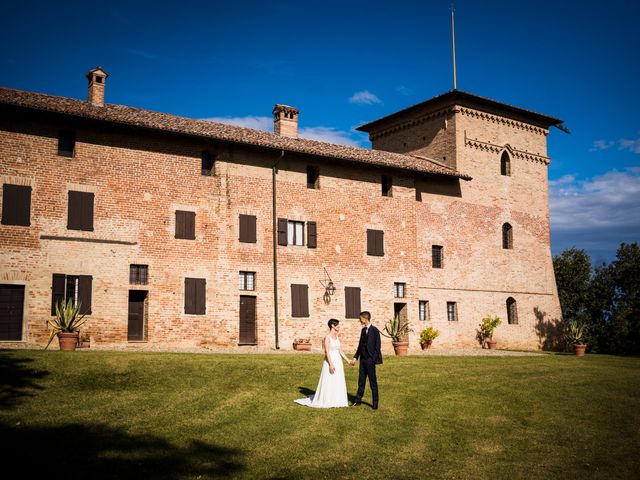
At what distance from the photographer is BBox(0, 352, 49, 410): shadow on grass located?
39.5 ft

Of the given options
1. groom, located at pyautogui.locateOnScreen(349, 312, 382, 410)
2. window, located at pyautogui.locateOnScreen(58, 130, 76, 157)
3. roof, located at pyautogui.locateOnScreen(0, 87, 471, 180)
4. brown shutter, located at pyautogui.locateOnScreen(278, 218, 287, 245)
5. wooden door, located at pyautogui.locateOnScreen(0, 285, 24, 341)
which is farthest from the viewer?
brown shutter, located at pyautogui.locateOnScreen(278, 218, 287, 245)

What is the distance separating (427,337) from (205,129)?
12972 millimetres

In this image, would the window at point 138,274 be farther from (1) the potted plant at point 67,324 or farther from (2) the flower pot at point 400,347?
(2) the flower pot at point 400,347

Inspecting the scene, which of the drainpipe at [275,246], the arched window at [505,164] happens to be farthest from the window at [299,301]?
the arched window at [505,164]

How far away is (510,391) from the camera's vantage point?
15375mm

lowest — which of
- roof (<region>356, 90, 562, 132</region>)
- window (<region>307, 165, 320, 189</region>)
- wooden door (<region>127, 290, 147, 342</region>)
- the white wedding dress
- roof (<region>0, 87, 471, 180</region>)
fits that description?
the white wedding dress

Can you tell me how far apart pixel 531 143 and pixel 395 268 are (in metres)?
12.8

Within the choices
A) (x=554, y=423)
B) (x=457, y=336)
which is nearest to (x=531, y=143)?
(x=457, y=336)

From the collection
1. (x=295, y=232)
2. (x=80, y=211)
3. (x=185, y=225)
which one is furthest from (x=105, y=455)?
(x=295, y=232)

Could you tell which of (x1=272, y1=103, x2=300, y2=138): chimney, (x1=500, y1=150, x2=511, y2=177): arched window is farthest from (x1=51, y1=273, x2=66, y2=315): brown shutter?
(x1=500, y1=150, x2=511, y2=177): arched window

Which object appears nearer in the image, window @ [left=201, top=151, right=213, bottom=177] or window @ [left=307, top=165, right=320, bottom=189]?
window @ [left=201, top=151, right=213, bottom=177]

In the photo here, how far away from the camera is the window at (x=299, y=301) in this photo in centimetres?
2544

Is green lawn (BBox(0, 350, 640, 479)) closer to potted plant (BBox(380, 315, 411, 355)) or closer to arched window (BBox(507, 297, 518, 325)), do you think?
potted plant (BBox(380, 315, 411, 355))

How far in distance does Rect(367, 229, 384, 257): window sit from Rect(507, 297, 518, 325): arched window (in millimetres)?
9072
